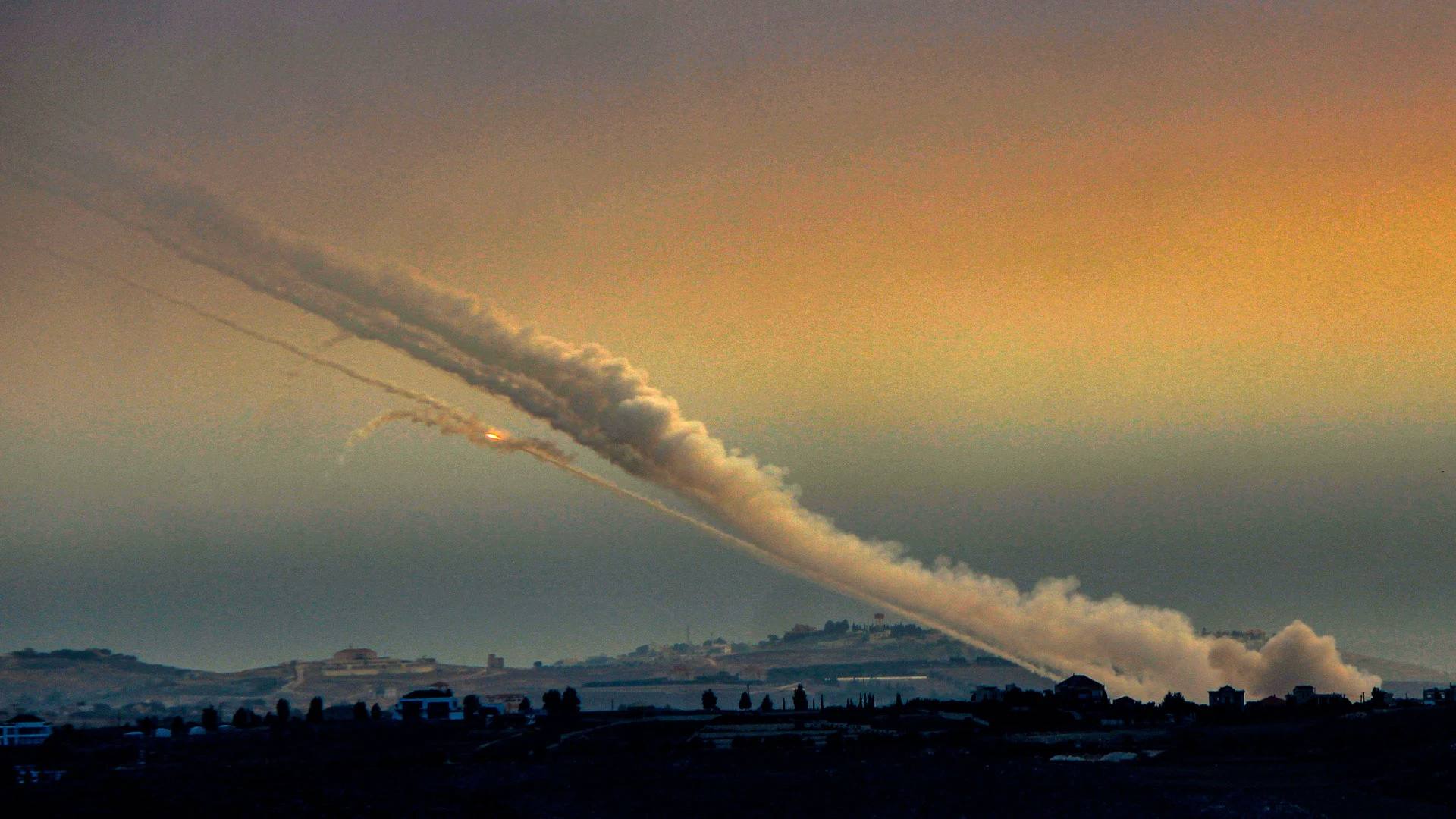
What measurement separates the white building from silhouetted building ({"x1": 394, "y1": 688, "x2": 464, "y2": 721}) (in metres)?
28.2

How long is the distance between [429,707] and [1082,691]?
5581 centimetres

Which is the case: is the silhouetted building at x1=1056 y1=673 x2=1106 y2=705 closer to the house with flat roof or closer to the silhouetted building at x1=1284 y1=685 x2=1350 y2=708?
the silhouetted building at x1=1284 y1=685 x2=1350 y2=708

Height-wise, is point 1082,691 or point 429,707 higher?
point 1082,691

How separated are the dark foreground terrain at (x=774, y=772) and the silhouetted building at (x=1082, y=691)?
775 inches

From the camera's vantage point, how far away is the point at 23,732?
402ft

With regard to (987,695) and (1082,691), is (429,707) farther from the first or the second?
(1082,691)

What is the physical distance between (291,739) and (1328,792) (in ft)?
225

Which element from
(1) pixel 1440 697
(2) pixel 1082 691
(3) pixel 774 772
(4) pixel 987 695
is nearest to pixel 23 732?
(3) pixel 774 772

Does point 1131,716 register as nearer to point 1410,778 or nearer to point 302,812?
point 1410,778

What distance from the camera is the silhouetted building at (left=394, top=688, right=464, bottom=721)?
136875 mm

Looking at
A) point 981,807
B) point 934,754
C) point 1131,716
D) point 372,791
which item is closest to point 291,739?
point 372,791

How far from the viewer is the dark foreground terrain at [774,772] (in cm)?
7906

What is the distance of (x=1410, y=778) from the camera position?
8300cm

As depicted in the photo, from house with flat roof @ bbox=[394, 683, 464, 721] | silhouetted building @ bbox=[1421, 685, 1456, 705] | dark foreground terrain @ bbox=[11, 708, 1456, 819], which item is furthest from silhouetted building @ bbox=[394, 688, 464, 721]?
silhouetted building @ bbox=[1421, 685, 1456, 705]
